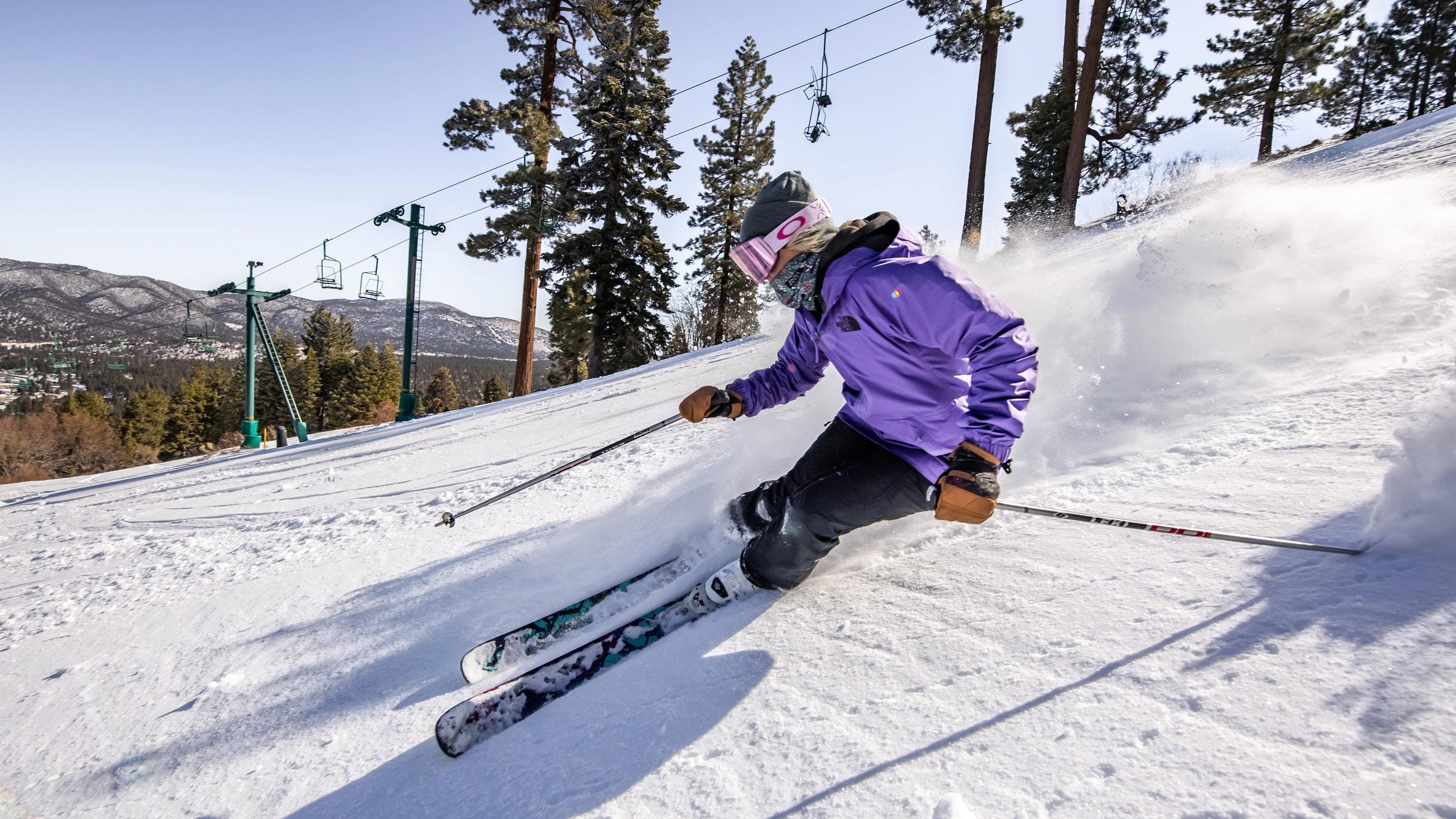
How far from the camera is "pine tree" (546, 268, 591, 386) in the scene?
22734 mm

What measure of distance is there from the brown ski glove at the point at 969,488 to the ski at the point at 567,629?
4.44ft

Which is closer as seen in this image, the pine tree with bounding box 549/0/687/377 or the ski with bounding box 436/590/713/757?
the ski with bounding box 436/590/713/757

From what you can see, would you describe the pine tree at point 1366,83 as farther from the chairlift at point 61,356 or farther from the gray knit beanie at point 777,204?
the chairlift at point 61,356

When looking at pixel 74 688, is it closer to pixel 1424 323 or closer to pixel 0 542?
pixel 0 542

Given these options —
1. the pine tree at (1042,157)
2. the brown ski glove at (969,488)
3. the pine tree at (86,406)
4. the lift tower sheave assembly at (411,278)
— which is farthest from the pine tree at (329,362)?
the brown ski glove at (969,488)

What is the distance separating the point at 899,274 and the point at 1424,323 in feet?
12.1

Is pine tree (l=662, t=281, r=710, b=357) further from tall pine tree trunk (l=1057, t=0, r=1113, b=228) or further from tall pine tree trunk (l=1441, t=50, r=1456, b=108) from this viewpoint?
tall pine tree trunk (l=1441, t=50, r=1456, b=108)

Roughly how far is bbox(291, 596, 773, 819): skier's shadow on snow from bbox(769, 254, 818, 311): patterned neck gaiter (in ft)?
4.55

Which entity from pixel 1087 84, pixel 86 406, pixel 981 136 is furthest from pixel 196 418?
pixel 1087 84

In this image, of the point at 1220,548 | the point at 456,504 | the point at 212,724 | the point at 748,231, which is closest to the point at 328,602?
the point at 212,724

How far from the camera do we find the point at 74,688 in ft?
8.76

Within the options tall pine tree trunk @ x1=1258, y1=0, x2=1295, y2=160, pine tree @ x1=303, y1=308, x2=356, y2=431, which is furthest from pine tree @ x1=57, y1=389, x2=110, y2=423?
tall pine tree trunk @ x1=1258, y1=0, x2=1295, y2=160

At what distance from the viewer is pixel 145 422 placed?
63.6 m

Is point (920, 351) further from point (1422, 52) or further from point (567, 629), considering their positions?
point (1422, 52)
